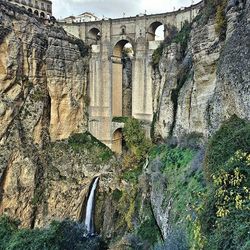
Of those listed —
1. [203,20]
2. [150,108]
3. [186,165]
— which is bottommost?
[186,165]

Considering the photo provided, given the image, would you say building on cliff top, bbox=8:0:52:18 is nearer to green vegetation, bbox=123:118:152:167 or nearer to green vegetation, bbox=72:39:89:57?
green vegetation, bbox=72:39:89:57

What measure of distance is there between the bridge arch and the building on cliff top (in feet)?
25.1

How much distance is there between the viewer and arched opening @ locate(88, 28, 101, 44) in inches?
1117

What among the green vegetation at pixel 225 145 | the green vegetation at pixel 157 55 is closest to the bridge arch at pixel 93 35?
the green vegetation at pixel 157 55

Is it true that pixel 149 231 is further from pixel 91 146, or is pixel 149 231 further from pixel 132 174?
pixel 91 146

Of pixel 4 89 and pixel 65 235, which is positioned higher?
pixel 4 89

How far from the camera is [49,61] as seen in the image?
24.9 meters

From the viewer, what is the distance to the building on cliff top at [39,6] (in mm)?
34031

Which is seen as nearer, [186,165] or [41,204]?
[186,165]

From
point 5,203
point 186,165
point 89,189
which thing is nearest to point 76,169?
Result: point 89,189

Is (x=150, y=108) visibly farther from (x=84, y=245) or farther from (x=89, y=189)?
(x=84, y=245)

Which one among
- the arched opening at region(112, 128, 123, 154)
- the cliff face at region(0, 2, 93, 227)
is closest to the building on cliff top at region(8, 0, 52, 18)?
the cliff face at region(0, 2, 93, 227)

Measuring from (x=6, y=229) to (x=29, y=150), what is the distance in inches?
455

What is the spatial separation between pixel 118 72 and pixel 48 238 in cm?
1732
